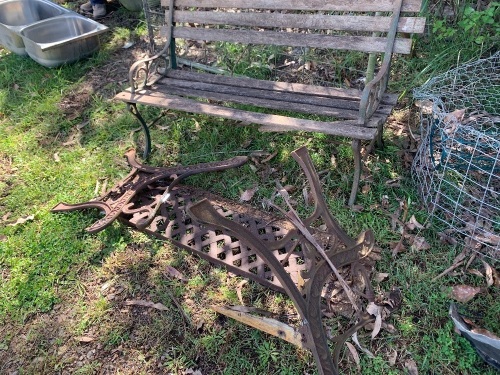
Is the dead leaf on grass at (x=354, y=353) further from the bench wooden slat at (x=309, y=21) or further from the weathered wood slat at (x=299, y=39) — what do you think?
the bench wooden slat at (x=309, y=21)

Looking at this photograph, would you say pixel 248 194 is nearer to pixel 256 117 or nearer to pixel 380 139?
pixel 256 117

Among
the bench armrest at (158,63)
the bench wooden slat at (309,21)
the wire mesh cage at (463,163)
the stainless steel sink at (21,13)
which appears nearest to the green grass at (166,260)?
the wire mesh cage at (463,163)

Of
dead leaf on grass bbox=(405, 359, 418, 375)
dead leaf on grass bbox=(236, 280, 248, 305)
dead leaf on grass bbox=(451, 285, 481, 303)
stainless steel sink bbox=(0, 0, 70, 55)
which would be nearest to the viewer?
dead leaf on grass bbox=(405, 359, 418, 375)

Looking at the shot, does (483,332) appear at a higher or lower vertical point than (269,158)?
lower

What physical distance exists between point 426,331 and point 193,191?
5.72 ft

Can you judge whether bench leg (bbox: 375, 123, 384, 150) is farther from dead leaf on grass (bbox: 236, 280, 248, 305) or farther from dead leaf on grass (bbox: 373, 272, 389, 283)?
dead leaf on grass (bbox: 236, 280, 248, 305)

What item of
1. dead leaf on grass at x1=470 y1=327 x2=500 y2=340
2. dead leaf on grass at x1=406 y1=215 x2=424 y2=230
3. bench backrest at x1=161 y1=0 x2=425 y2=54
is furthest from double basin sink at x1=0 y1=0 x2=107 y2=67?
dead leaf on grass at x1=470 y1=327 x2=500 y2=340

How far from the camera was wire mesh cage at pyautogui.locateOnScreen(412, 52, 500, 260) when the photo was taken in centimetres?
256

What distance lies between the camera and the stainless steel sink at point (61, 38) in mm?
4355

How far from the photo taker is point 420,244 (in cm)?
265

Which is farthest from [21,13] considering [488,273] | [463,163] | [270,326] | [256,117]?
[488,273]

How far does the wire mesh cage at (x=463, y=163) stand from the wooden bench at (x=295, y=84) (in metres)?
0.34

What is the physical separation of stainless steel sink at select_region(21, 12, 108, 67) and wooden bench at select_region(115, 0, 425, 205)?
4.42 ft

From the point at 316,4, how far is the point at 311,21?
11cm
